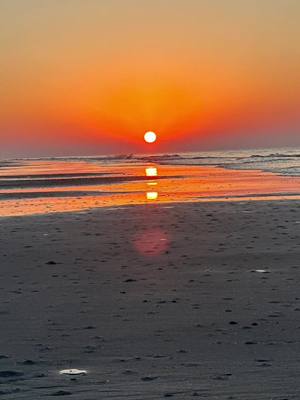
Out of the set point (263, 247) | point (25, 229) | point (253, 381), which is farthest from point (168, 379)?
point (25, 229)

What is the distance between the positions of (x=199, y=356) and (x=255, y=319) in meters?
1.80

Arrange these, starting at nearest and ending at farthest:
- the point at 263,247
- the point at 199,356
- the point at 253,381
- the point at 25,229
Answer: the point at 253,381
the point at 199,356
the point at 263,247
the point at 25,229

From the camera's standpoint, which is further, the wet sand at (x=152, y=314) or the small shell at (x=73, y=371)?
the small shell at (x=73, y=371)

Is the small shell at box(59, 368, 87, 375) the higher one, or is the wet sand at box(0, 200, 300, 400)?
the wet sand at box(0, 200, 300, 400)

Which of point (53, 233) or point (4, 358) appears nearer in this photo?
point (4, 358)

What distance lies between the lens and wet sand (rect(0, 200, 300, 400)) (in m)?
6.16

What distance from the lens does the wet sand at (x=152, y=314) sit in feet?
20.2

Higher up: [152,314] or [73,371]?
[152,314]

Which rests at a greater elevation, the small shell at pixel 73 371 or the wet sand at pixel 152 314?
the wet sand at pixel 152 314

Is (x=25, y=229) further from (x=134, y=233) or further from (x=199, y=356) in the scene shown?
(x=199, y=356)

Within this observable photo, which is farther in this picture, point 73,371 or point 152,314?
point 152,314

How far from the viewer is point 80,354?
7121 mm

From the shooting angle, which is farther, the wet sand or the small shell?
the small shell

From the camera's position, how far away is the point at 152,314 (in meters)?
9.00
